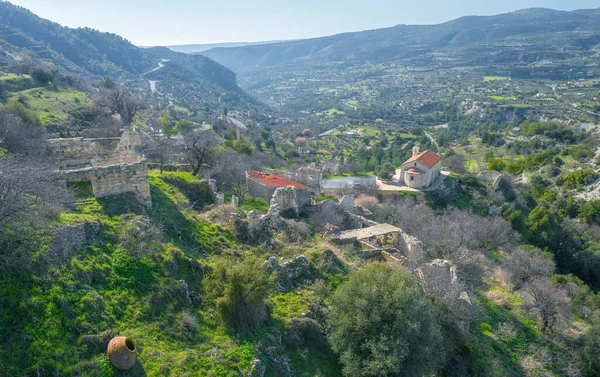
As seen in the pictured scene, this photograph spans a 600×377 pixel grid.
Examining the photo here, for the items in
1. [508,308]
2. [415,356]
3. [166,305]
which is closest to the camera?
[166,305]

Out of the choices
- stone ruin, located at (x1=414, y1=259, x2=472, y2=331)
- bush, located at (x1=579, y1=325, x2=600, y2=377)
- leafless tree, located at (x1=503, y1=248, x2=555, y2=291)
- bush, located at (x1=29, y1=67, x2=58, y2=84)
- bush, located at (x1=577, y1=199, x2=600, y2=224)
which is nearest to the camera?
stone ruin, located at (x1=414, y1=259, x2=472, y2=331)

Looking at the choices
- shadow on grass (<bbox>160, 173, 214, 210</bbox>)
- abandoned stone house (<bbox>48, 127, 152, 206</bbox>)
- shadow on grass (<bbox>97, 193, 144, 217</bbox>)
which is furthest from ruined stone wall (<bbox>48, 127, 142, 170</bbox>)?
shadow on grass (<bbox>97, 193, 144, 217</bbox>)

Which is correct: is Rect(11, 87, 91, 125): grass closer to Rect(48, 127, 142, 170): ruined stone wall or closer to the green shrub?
Rect(48, 127, 142, 170): ruined stone wall

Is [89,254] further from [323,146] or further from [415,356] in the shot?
[323,146]

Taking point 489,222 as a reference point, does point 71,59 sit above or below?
above

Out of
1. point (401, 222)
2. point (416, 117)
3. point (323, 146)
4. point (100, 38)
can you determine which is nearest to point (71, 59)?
point (100, 38)

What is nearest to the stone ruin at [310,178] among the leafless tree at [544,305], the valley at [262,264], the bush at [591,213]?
the valley at [262,264]

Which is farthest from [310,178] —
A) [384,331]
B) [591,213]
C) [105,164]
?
[591,213]
